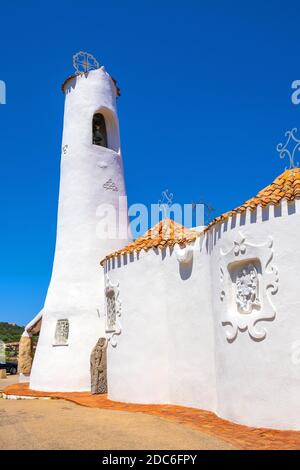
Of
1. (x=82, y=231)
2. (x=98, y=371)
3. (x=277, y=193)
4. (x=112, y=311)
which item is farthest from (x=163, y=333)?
(x=82, y=231)

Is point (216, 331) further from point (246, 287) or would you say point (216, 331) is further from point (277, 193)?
point (277, 193)

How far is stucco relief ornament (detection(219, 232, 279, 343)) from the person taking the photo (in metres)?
9.04

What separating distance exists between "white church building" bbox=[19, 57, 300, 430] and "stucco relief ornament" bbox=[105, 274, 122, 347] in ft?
0.17

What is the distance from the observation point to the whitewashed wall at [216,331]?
342 inches

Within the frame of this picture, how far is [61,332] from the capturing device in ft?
55.4

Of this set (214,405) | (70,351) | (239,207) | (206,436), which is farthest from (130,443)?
(70,351)

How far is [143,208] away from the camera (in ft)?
57.2

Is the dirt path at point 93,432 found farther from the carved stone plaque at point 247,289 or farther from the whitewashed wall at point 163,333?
the carved stone plaque at point 247,289

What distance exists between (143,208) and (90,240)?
7.51 ft

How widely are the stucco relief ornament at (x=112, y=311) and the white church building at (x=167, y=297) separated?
2.0 inches

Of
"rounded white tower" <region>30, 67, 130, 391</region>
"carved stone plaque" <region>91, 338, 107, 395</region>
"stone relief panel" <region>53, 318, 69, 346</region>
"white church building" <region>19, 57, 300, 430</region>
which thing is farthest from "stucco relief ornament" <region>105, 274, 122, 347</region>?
"stone relief panel" <region>53, 318, 69, 346</region>

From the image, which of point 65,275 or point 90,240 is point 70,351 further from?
point 90,240

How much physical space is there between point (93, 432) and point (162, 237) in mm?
6489

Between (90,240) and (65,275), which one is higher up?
(90,240)
